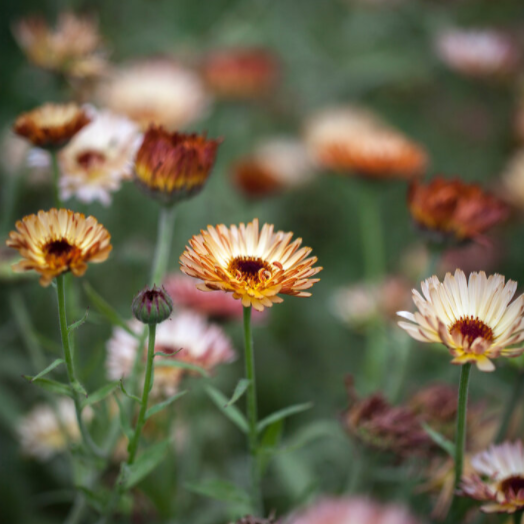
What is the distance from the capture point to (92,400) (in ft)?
1.93

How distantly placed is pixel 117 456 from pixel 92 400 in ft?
1.02

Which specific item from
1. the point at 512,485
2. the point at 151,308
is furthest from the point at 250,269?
the point at 512,485

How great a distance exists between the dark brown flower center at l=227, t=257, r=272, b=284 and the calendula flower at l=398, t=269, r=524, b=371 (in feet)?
0.45

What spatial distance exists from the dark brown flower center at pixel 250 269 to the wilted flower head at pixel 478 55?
4.46ft

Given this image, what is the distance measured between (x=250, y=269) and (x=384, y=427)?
261 mm

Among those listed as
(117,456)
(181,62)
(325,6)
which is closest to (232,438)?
(117,456)

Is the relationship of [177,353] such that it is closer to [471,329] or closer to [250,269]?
[250,269]

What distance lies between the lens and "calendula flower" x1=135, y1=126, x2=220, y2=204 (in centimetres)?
69

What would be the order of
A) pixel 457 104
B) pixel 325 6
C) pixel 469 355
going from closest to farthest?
pixel 469 355 → pixel 457 104 → pixel 325 6

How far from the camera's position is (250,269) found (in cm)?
62

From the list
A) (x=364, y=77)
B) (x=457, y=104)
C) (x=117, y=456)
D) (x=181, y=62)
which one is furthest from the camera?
(x=457, y=104)

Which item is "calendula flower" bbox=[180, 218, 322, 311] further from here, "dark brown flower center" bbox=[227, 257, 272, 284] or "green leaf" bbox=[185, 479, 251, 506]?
"green leaf" bbox=[185, 479, 251, 506]

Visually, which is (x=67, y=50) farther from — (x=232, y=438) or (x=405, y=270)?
(x=405, y=270)

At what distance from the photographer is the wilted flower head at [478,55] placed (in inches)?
68.6
